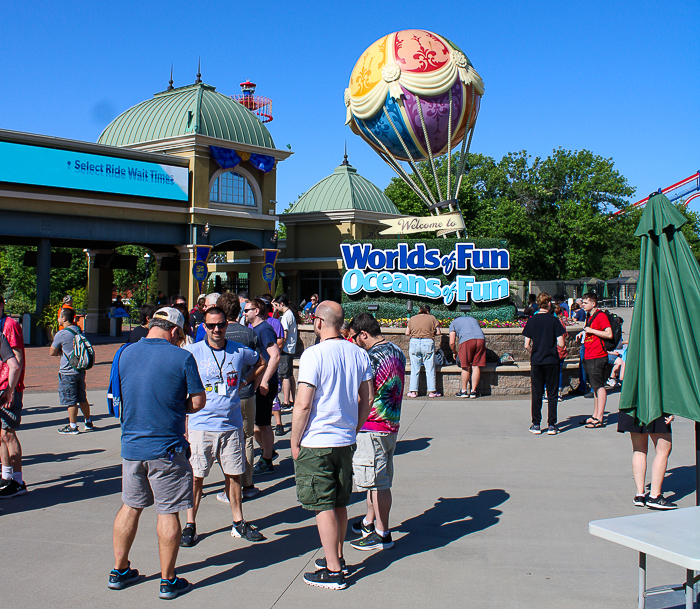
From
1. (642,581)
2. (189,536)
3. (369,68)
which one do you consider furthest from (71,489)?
(369,68)

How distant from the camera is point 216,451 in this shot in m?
5.06

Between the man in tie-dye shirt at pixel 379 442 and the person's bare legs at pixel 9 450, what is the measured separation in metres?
3.59

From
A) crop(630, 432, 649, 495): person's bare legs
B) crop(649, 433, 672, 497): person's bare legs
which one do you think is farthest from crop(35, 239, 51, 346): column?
crop(649, 433, 672, 497): person's bare legs

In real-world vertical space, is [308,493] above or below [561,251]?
below

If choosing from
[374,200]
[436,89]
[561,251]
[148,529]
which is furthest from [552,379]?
[561,251]

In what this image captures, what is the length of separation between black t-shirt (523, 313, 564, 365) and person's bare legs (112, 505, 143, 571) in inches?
244

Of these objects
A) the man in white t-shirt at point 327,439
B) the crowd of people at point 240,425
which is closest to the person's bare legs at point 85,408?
the crowd of people at point 240,425

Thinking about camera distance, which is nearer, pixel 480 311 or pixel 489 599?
pixel 489 599

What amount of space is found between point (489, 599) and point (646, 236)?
→ 3131mm

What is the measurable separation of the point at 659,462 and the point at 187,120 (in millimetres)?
24588

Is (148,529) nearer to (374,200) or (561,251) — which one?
(374,200)

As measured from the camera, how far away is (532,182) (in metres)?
45.8

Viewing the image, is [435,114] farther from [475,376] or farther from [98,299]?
[98,299]

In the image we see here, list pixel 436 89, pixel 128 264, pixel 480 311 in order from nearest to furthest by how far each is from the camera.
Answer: pixel 480 311 → pixel 436 89 → pixel 128 264
